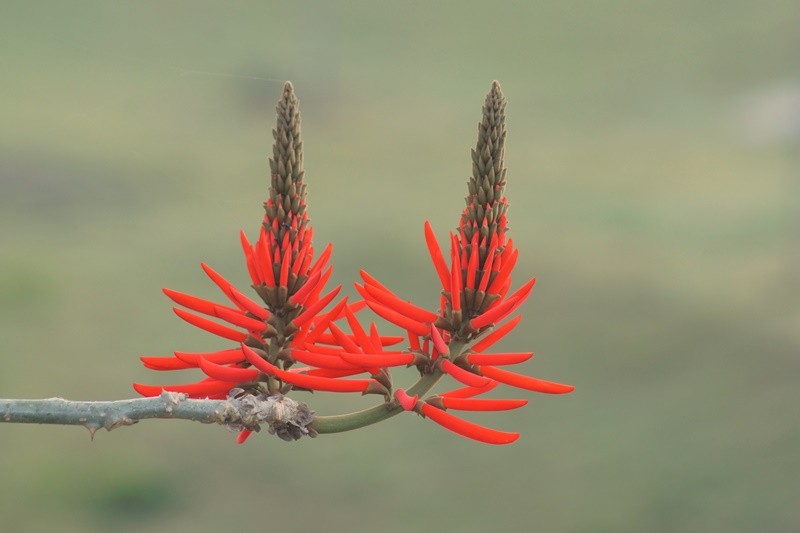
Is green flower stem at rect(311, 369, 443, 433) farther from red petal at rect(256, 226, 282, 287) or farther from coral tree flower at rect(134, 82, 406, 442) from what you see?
red petal at rect(256, 226, 282, 287)

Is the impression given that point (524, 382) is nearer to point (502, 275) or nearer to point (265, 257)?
point (502, 275)

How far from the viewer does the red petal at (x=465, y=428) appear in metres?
0.70

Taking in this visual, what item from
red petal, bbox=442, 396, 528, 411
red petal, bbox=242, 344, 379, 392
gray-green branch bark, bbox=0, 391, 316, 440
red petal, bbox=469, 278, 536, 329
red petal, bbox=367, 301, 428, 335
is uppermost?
red petal, bbox=469, 278, 536, 329

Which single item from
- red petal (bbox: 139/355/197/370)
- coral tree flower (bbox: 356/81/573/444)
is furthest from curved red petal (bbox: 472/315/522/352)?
red petal (bbox: 139/355/197/370)

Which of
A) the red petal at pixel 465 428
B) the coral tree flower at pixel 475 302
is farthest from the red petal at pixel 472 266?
the red petal at pixel 465 428

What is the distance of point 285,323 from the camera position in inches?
31.5

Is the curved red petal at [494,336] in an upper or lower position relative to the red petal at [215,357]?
upper

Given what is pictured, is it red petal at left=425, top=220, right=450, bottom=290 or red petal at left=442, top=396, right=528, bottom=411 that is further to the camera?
red petal at left=425, top=220, right=450, bottom=290

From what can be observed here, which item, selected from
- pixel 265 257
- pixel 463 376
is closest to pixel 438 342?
pixel 463 376

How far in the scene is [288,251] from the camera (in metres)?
0.78

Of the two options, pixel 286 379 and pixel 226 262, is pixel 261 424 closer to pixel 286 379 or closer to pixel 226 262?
pixel 286 379

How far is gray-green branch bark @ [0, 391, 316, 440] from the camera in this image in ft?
2.30

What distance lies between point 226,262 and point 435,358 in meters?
3.92

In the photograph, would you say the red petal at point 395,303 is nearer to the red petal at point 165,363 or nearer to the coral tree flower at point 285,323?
the coral tree flower at point 285,323
